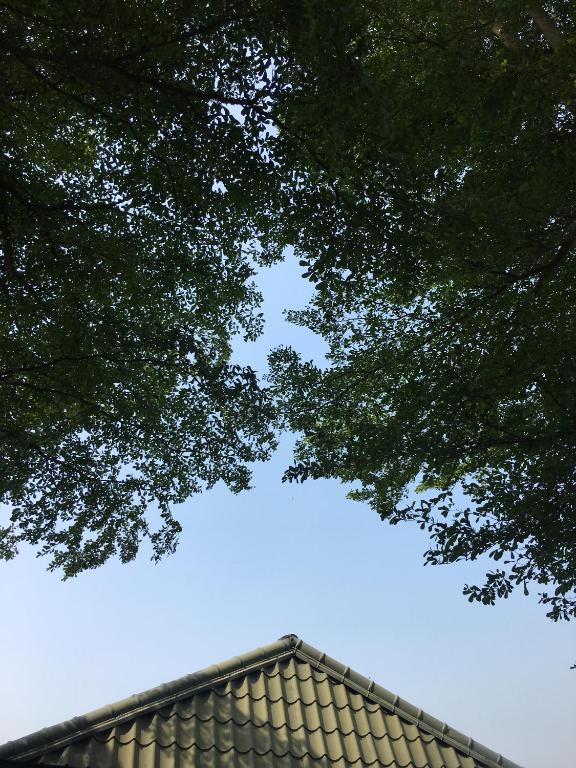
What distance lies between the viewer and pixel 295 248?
7117 millimetres

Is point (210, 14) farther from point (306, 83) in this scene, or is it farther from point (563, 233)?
point (563, 233)

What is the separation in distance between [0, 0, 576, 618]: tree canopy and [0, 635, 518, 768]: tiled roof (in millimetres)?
Result: 1649

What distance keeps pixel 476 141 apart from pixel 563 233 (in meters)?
1.88

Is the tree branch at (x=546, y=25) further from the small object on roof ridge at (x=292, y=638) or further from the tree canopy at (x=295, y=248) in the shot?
the small object on roof ridge at (x=292, y=638)

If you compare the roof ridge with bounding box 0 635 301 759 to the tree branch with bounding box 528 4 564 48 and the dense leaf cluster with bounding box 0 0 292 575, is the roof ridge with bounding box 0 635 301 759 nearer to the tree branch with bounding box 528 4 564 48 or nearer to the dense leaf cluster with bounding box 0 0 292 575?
the dense leaf cluster with bounding box 0 0 292 575

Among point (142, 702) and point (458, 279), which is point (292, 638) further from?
point (458, 279)

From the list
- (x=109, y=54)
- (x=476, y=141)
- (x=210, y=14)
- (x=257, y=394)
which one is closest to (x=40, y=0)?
(x=109, y=54)

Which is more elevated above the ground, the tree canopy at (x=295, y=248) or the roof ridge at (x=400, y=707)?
the tree canopy at (x=295, y=248)

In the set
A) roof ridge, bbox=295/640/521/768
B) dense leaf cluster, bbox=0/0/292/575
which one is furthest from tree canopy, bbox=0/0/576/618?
roof ridge, bbox=295/640/521/768

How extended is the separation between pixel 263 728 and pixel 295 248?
561 cm

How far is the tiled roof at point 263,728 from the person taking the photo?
464 centimetres

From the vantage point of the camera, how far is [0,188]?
6.06 meters

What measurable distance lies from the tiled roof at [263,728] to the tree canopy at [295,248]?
64.9 inches

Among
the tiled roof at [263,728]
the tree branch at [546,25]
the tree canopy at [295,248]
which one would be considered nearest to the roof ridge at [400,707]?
the tiled roof at [263,728]
